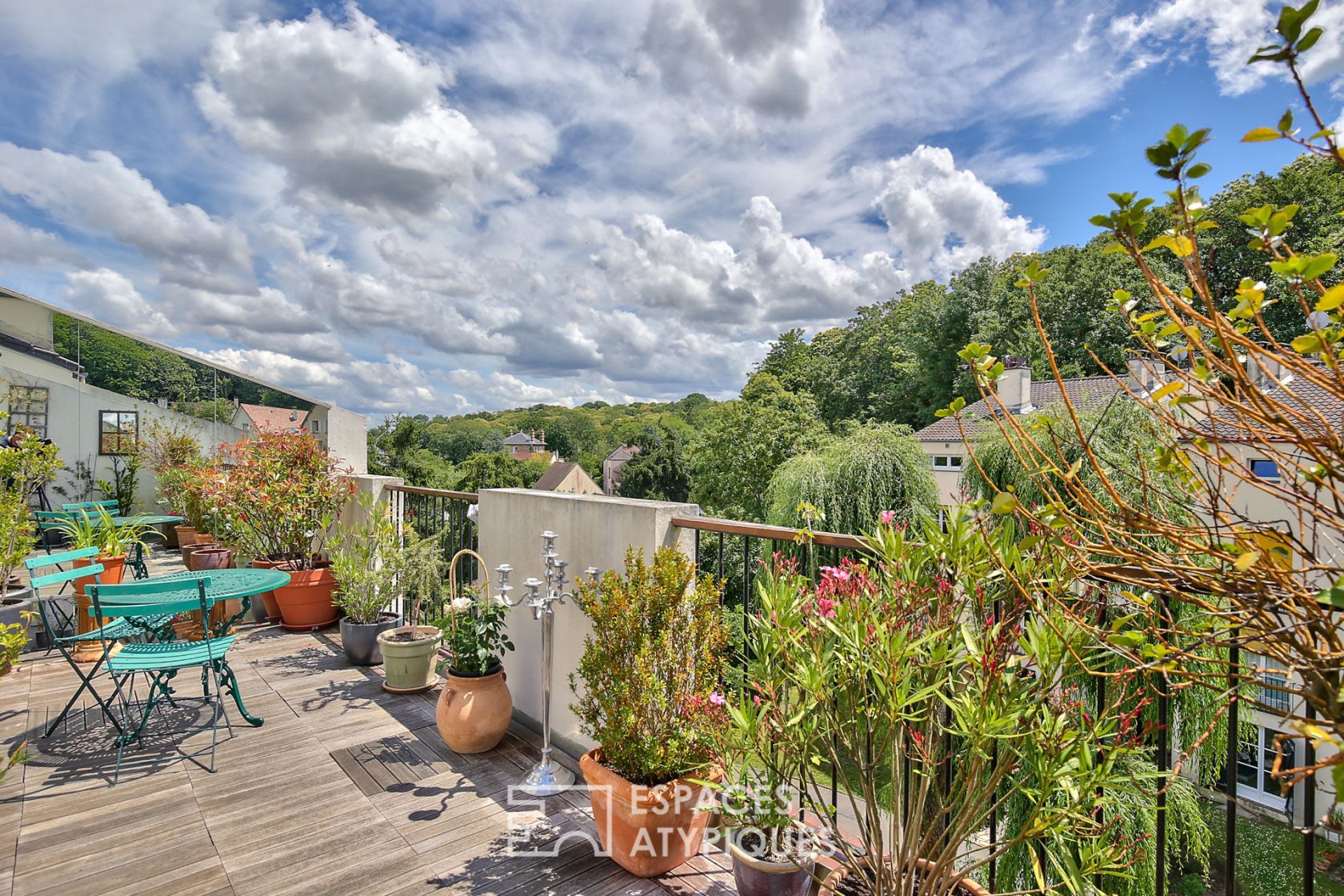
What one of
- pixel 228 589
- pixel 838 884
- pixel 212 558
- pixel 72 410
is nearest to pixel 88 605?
pixel 212 558

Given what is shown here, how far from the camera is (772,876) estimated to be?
1936mm

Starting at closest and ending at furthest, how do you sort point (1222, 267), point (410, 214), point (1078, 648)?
point (1078, 648), point (410, 214), point (1222, 267)

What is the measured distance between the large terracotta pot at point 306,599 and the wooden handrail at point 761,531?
384 centimetres

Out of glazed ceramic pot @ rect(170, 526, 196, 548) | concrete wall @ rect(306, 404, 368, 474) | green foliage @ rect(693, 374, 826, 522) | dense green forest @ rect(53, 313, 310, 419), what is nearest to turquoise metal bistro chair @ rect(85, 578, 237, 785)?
concrete wall @ rect(306, 404, 368, 474)

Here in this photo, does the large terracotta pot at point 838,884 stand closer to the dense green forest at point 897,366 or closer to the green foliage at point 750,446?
the dense green forest at point 897,366

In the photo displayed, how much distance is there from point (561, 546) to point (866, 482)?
10.8 meters

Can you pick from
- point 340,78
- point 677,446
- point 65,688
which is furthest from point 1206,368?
point 677,446

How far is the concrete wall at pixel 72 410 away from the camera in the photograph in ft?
28.6

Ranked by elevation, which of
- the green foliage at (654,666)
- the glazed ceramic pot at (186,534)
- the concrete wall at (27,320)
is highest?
the concrete wall at (27,320)

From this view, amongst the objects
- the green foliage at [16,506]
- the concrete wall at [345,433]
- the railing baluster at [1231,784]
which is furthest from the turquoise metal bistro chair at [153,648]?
the concrete wall at [345,433]

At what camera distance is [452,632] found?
325cm

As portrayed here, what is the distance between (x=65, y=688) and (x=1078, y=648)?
17.7 ft

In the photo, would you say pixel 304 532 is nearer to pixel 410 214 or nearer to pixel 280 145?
pixel 280 145

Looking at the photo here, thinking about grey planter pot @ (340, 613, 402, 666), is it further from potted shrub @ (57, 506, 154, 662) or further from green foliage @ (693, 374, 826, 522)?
green foliage @ (693, 374, 826, 522)
